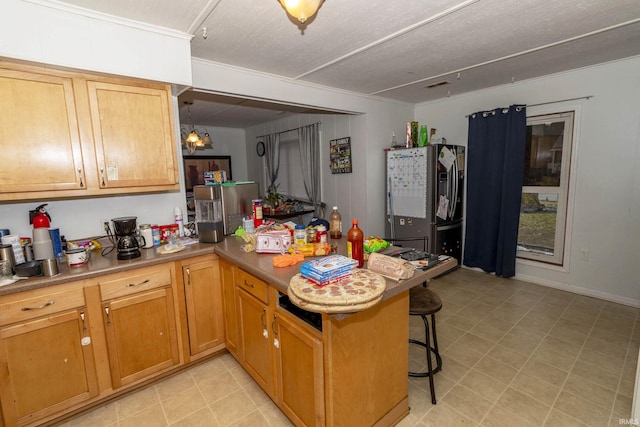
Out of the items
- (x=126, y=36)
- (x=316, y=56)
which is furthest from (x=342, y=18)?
(x=126, y=36)

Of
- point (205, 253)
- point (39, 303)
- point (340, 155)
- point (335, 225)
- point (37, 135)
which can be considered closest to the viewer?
point (39, 303)

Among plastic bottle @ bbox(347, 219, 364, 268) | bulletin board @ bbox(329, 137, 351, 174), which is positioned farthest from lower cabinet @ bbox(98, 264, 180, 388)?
bulletin board @ bbox(329, 137, 351, 174)

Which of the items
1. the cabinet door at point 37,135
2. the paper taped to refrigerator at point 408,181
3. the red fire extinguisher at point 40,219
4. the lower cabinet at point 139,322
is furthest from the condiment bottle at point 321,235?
the paper taped to refrigerator at point 408,181

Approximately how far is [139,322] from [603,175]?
4.54 m

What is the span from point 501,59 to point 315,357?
10.1ft

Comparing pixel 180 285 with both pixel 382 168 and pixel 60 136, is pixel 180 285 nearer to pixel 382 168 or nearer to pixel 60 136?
pixel 60 136

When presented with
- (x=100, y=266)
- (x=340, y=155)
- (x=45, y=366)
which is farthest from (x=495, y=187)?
(x=45, y=366)

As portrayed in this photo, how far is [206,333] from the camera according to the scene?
2.32m

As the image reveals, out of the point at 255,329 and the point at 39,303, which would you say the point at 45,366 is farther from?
the point at 255,329

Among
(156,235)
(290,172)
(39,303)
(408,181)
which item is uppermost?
(290,172)

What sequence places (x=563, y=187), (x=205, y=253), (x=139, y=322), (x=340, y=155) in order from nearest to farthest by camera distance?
(x=139, y=322) → (x=205, y=253) → (x=563, y=187) → (x=340, y=155)

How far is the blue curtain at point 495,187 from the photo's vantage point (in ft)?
11.8

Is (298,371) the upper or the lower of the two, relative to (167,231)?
lower

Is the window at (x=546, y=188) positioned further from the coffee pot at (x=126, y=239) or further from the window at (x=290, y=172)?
the coffee pot at (x=126, y=239)
